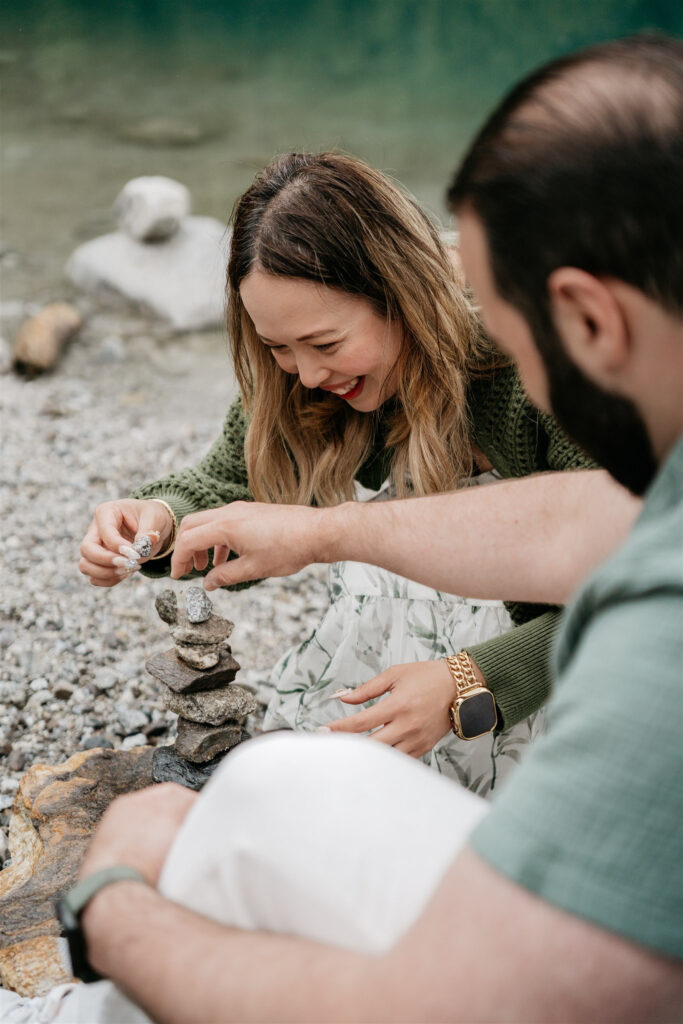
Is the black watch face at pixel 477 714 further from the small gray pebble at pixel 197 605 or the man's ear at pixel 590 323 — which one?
the man's ear at pixel 590 323

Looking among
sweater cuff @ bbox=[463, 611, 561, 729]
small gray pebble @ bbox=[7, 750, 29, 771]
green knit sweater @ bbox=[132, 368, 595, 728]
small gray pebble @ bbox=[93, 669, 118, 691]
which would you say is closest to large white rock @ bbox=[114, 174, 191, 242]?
small gray pebble @ bbox=[93, 669, 118, 691]

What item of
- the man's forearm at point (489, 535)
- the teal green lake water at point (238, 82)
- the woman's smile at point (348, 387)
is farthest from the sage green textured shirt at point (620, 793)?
the teal green lake water at point (238, 82)

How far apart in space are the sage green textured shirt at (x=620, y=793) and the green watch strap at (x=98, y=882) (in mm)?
484

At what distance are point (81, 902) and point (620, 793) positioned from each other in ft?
2.14

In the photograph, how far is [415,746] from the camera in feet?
6.33

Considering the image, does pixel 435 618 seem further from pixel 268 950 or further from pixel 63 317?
pixel 63 317

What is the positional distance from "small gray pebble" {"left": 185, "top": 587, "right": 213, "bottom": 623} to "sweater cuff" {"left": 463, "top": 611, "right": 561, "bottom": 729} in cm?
54

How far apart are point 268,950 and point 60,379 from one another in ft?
16.4

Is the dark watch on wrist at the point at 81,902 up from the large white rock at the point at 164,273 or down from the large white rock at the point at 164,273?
up

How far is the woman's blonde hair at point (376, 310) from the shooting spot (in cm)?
208

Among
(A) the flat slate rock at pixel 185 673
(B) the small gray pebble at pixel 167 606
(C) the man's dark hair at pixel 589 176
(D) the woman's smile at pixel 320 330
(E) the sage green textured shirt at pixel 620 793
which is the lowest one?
(A) the flat slate rock at pixel 185 673

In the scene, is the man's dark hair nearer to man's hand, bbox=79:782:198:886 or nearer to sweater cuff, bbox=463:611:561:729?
man's hand, bbox=79:782:198:886

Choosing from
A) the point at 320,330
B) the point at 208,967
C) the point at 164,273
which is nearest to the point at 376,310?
the point at 320,330

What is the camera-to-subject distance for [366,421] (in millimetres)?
2395
